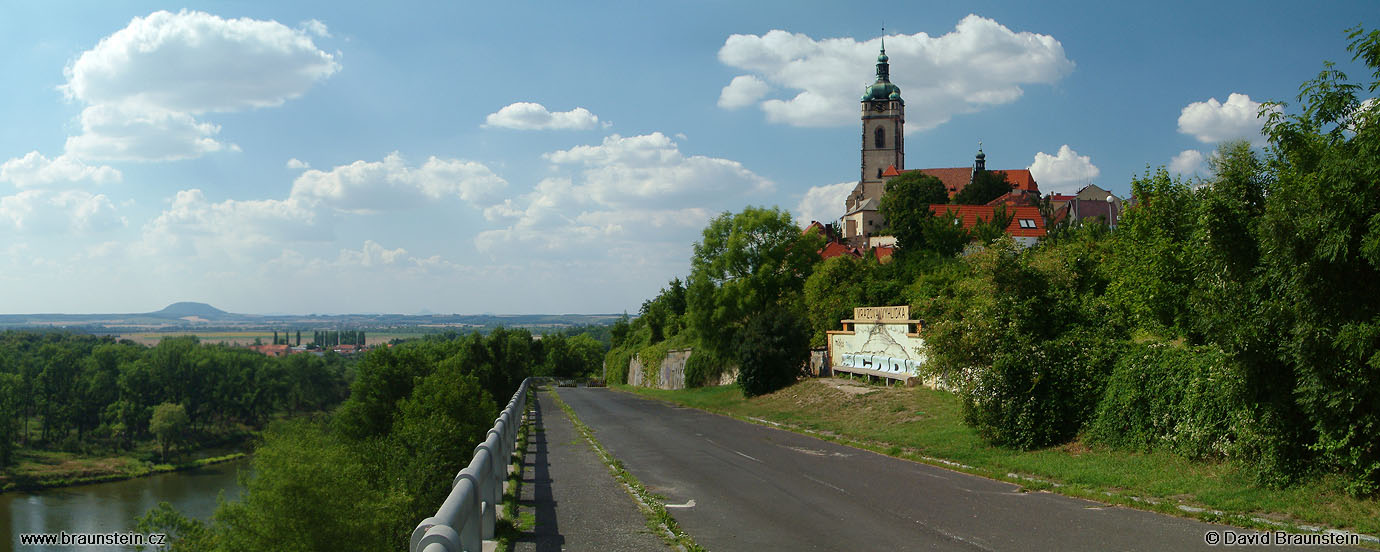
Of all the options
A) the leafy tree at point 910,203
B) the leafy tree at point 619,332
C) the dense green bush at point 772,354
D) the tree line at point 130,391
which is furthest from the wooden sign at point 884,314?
the tree line at point 130,391

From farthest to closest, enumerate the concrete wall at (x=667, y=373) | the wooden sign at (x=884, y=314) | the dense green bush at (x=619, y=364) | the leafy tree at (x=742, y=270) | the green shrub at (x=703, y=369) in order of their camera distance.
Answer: the dense green bush at (x=619, y=364), the concrete wall at (x=667, y=373), the green shrub at (x=703, y=369), the leafy tree at (x=742, y=270), the wooden sign at (x=884, y=314)

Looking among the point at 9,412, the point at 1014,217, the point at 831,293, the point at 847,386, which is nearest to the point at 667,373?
the point at 831,293

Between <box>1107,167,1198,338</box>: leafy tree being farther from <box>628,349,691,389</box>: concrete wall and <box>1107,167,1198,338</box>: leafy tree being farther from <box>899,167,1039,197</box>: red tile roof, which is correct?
<box>899,167,1039,197</box>: red tile roof

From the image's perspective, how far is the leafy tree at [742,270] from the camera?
46.2m

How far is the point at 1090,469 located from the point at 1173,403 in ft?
5.41

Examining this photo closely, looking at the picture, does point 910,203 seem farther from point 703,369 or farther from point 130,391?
point 130,391

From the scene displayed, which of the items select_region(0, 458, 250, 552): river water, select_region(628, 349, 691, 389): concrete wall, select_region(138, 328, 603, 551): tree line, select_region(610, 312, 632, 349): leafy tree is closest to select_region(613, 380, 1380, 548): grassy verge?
select_region(138, 328, 603, 551): tree line

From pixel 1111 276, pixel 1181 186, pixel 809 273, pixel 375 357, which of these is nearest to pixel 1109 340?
pixel 1181 186

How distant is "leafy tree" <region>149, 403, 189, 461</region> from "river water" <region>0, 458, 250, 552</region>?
8.18 metres

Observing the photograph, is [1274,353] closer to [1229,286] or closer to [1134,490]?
[1229,286]

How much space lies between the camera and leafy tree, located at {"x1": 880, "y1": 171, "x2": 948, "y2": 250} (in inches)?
2512

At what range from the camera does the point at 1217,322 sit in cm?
1115

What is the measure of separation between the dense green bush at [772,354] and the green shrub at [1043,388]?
59.5 feet

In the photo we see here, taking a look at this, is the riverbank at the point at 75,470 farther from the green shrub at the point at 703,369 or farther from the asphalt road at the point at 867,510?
the asphalt road at the point at 867,510
